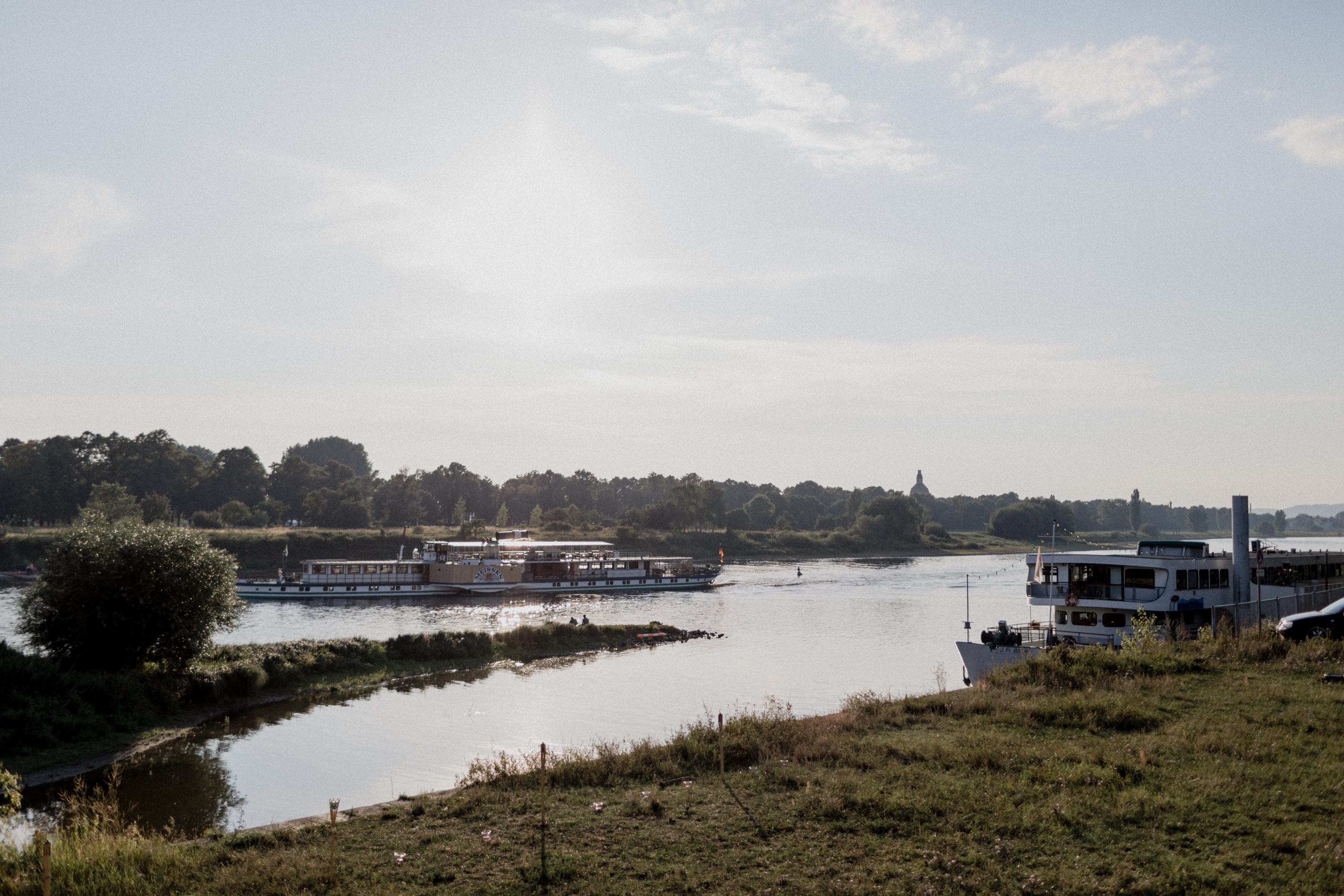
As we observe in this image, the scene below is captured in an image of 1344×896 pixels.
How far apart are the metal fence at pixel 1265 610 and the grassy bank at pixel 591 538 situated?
110 meters

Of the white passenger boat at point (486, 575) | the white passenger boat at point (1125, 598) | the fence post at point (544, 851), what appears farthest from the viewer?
the white passenger boat at point (486, 575)

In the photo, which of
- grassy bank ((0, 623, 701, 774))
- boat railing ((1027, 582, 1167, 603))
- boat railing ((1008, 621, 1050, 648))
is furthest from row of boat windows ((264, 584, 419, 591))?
boat railing ((1027, 582, 1167, 603))

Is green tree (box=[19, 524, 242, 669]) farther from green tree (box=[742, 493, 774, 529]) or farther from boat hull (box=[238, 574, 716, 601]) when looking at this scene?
green tree (box=[742, 493, 774, 529])

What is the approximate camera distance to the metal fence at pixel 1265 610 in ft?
112

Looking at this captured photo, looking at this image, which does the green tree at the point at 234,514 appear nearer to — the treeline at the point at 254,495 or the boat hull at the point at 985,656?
the treeline at the point at 254,495

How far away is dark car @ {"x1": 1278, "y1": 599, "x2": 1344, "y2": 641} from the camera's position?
94.1 feet

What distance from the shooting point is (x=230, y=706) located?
120 feet

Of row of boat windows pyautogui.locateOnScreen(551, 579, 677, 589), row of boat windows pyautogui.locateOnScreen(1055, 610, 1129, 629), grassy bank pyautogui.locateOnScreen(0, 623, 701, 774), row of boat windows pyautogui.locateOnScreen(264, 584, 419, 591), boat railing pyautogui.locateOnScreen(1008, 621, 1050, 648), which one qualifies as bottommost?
row of boat windows pyautogui.locateOnScreen(551, 579, 677, 589)

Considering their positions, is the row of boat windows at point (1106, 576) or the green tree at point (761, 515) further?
the green tree at point (761, 515)

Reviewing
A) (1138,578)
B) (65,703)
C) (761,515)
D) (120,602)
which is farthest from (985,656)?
(761,515)

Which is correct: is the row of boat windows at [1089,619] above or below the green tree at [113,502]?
below

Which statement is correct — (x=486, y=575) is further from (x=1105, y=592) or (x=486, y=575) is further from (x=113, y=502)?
(x=1105, y=592)

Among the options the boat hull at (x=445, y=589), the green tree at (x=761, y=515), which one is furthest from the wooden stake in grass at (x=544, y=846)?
the green tree at (x=761, y=515)

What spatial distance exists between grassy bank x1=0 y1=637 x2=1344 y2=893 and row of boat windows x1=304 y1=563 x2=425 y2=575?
242ft
